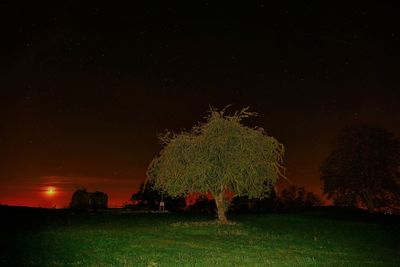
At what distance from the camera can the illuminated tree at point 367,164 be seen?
268 feet

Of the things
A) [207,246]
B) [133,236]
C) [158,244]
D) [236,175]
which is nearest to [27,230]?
[133,236]

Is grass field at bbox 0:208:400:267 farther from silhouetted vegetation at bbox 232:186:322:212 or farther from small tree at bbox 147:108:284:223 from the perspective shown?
silhouetted vegetation at bbox 232:186:322:212

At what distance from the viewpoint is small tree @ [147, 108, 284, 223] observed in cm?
4109

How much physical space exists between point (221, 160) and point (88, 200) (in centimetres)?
4207

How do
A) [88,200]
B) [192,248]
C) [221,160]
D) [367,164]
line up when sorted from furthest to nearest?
[367,164]
[88,200]
[221,160]
[192,248]

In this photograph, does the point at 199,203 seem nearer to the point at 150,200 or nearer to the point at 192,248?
the point at 150,200

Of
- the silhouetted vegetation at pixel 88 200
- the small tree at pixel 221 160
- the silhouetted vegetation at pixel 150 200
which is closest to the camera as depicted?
the small tree at pixel 221 160

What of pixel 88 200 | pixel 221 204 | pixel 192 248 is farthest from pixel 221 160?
pixel 88 200

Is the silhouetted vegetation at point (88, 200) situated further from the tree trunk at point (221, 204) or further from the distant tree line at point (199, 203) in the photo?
the tree trunk at point (221, 204)

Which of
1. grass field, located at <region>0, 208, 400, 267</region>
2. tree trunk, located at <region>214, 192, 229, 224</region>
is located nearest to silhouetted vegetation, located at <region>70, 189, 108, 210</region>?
tree trunk, located at <region>214, 192, 229, 224</region>

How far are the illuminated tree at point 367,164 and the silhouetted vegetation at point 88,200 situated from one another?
38.0 metres

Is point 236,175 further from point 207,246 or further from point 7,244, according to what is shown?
point 7,244

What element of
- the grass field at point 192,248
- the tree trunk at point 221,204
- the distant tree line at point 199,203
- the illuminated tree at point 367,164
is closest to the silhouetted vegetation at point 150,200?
the distant tree line at point 199,203

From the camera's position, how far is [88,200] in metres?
77.9
